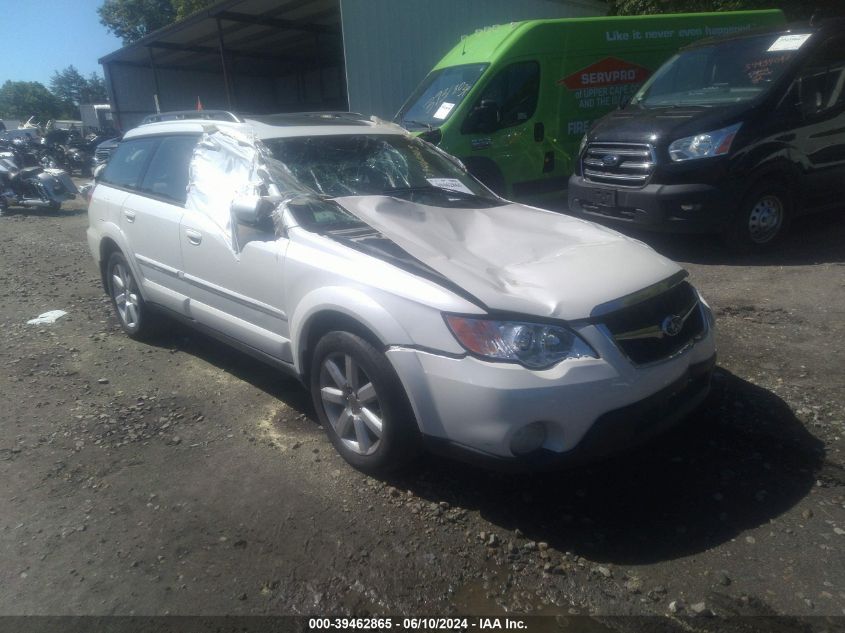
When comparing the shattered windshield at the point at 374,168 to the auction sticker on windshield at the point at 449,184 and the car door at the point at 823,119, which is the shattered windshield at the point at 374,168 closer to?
the auction sticker on windshield at the point at 449,184

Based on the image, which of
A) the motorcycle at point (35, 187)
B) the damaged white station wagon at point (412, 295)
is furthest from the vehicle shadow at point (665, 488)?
the motorcycle at point (35, 187)

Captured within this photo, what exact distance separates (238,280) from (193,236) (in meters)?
0.60

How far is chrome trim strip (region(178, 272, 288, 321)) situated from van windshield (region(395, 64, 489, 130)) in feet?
15.5

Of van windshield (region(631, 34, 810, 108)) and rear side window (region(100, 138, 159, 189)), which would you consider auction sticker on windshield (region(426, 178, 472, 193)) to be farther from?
van windshield (region(631, 34, 810, 108))

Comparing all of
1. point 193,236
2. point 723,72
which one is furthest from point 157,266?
point 723,72

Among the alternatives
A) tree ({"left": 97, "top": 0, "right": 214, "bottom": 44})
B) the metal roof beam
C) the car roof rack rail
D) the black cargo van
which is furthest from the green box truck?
tree ({"left": 97, "top": 0, "right": 214, "bottom": 44})

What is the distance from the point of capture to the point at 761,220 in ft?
21.5

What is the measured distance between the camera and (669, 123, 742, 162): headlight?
242 inches

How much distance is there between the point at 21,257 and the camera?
357 inches

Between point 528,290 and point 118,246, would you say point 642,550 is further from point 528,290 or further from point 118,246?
point 118,246

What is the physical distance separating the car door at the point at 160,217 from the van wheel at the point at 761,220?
5067 millimetres

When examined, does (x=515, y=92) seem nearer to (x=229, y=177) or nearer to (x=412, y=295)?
(x=229, y=177)

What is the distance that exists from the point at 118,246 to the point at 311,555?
11.7ft

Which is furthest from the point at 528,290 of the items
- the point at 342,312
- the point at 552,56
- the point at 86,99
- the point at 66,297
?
the point at 86,99
